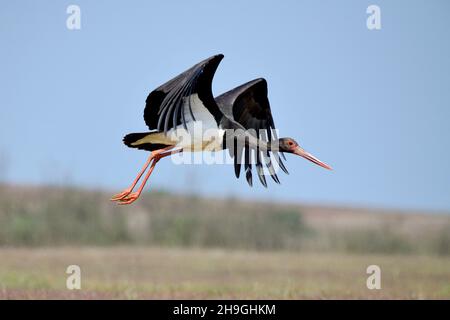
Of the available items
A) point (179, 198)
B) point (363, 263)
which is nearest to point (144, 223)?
point (179, 198)

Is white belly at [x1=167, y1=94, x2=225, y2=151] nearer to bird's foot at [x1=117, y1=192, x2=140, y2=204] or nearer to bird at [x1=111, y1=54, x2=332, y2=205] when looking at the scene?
bird at [x1=111, y1=54, x2=332, y2=205]

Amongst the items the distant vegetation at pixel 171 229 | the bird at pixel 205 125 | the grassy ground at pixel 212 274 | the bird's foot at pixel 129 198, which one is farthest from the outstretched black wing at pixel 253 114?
the distant vegetation at pixel 171 229

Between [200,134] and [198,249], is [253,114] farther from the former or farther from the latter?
[198,249]

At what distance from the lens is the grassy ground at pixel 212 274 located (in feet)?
33.9

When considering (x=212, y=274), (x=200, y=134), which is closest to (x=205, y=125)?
(x=200, y=134)

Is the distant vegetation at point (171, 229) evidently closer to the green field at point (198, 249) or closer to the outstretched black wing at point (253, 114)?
the green field at point (198, 249)

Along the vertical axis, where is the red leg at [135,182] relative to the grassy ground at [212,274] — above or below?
above

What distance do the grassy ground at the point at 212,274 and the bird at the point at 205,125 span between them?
1.71 meters

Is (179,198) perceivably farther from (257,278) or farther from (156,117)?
(156,117)

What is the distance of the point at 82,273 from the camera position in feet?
45.4

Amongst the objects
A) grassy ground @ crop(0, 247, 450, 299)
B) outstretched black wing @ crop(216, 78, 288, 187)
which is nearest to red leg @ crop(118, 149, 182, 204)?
outstretched black wing @ crop(216, 78, 288, 187)

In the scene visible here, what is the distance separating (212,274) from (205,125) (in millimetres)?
6047

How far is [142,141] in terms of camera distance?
8.84 m
